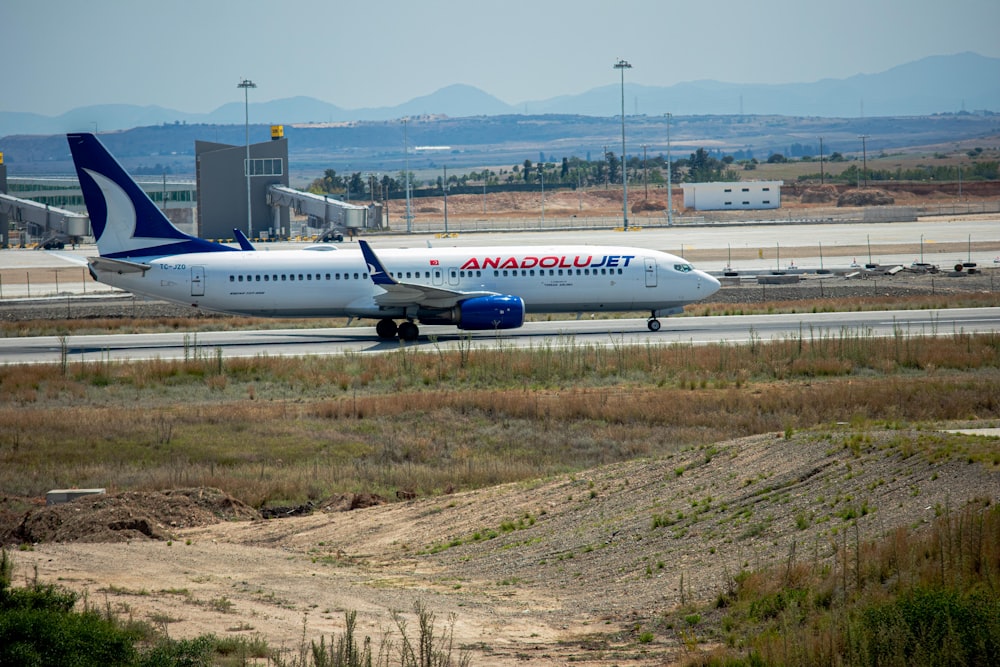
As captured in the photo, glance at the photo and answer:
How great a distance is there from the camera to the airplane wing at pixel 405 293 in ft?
142

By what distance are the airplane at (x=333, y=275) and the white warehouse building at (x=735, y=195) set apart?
105 metres

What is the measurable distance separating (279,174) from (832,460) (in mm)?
103674

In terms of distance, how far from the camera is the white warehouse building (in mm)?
146500

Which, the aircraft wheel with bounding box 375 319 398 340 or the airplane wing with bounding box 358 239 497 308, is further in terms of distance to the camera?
the aircraft wheel with bounding box 375 319 398 340

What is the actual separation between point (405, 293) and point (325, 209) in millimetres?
74158

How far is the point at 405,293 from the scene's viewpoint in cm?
4412

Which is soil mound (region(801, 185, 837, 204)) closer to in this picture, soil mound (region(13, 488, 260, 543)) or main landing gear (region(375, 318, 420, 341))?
main landing gear (region(375, 318, 420, 341))

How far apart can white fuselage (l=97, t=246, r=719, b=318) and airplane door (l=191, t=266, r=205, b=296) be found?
0.14ft

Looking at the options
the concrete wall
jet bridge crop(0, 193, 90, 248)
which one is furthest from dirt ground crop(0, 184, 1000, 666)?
jet bridge crop(0, 193, 90, 248)

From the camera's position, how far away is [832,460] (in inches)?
713

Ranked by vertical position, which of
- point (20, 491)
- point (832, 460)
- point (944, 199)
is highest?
point (944, 199)

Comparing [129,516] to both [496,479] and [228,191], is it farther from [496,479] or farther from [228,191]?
[228,191]

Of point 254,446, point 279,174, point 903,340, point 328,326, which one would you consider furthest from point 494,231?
point 254,446

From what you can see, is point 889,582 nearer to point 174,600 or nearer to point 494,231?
point 174,600
